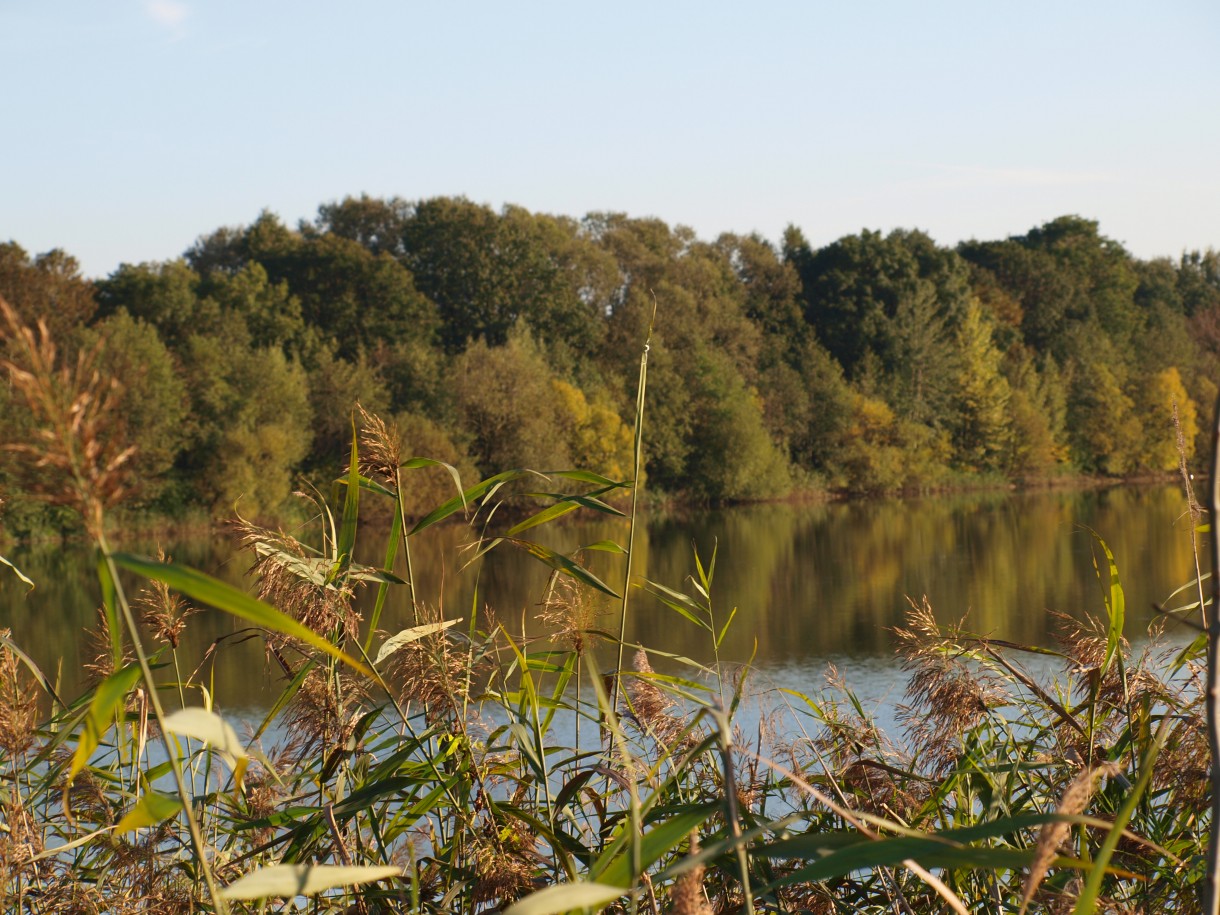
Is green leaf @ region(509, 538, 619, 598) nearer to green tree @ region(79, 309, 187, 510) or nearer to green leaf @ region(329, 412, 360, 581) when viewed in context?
green leaf @ region(329, 412, 360, 581)

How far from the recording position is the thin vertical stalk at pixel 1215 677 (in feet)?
2.47

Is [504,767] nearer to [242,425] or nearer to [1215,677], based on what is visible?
[1215,677]

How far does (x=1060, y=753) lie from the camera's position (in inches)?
79.1

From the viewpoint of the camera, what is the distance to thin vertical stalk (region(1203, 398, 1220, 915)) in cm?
75

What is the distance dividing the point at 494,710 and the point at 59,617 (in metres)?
14.6

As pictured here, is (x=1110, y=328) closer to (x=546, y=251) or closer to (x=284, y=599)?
(x=546, y=251)

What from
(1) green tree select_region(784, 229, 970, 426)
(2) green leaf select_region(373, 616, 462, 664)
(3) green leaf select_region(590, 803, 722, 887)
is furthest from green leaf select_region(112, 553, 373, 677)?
(1) green tree select_region(784, 229, 970, 426)

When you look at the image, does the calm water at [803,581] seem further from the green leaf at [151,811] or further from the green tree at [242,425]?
the green leaf at [151,811]

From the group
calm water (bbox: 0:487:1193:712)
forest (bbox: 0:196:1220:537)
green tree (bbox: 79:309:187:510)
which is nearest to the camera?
calm water (bbox: 0:487:1193:712)

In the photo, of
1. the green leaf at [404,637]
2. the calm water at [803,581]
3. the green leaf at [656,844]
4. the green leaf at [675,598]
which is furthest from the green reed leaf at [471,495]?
the calm water at [803,581]

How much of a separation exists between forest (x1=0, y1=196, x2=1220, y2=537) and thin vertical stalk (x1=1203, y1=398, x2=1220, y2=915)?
28334 millimetres

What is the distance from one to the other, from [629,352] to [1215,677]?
4308 cm

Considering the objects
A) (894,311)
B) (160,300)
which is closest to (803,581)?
(160,300)

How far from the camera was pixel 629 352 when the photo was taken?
43.7 meters
